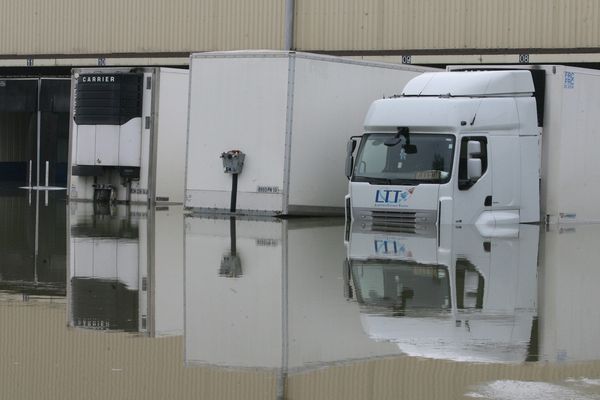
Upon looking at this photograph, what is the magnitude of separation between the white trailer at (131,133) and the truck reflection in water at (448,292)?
9.72m

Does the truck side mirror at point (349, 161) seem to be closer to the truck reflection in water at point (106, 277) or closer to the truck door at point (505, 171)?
the truck door at point (505, 171)

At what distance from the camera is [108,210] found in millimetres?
26531

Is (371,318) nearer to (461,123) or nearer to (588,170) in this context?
(461,123)

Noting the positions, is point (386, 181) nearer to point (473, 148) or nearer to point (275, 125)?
point (473, 148)

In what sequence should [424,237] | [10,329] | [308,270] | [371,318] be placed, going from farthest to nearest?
[424,237]
[308,270]
[371,318]
[10,329]

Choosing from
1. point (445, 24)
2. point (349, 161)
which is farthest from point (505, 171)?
point (445, 24)

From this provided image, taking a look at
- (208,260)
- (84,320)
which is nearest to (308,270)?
(208,260)

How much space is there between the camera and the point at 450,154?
20797mm

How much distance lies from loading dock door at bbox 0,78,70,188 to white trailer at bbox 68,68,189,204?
6.84 metres

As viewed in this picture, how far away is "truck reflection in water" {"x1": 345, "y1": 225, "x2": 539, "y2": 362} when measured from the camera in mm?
9562

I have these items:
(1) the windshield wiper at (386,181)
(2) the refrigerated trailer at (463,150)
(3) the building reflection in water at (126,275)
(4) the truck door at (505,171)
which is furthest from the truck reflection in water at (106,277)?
(4) the truck door at (505,171)

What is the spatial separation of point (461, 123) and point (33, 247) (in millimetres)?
6926

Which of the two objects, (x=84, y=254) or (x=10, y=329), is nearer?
(x=10, y=329)

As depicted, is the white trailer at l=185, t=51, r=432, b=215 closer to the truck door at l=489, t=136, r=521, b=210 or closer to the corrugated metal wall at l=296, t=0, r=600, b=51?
the truck door at l=489, t=136, r=521, b=210
